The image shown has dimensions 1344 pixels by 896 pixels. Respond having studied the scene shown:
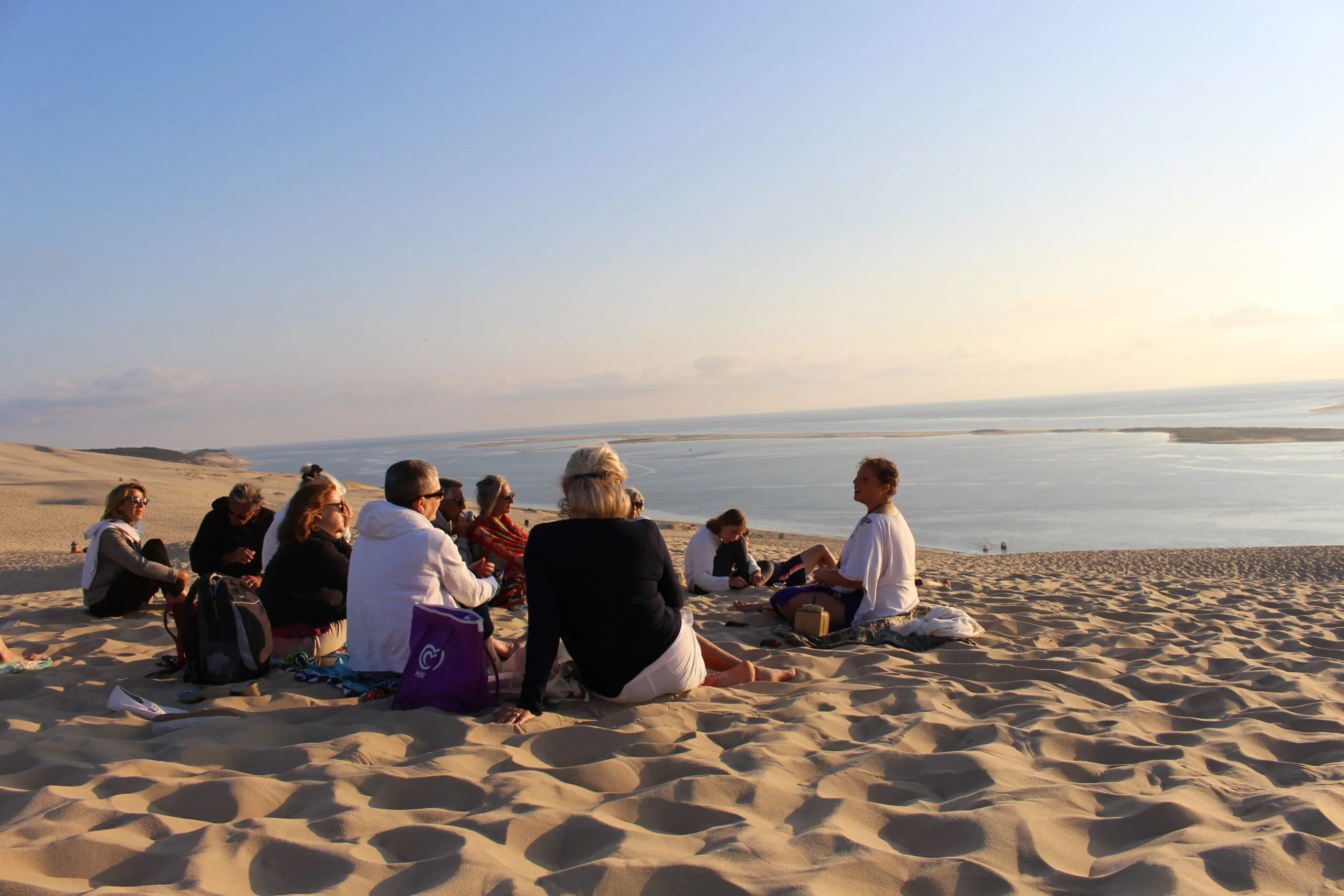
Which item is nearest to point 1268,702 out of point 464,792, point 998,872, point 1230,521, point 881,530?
point 881,530

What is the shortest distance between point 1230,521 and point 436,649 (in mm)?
20543

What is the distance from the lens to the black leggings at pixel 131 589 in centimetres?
650

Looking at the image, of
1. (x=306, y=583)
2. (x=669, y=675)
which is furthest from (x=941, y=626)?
(x=306, y=583)

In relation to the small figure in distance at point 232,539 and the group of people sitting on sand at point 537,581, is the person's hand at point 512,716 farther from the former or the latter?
the small figure in distance at point 232,539

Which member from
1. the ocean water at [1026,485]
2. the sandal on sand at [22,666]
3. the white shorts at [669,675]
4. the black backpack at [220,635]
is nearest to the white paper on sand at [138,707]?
the black backpack at [220,635]

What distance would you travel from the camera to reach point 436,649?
149 inches

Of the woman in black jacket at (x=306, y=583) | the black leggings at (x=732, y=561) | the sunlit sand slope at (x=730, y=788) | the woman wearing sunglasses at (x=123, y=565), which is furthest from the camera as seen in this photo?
the black leggings at (x=732, y=561)

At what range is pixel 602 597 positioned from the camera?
150 inches

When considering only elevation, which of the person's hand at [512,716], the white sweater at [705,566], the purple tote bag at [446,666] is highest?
the purple tote bag at [446,666]

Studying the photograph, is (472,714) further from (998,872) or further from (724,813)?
(998,872)

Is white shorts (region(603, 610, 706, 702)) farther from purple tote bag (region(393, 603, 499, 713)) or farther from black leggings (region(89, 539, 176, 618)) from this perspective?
black leggings (region(89, 539, 176, 618))

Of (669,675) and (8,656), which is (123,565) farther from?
(669,675)

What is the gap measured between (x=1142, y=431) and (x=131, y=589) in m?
66.4

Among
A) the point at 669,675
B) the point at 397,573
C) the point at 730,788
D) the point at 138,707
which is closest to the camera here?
the point at 730,788
